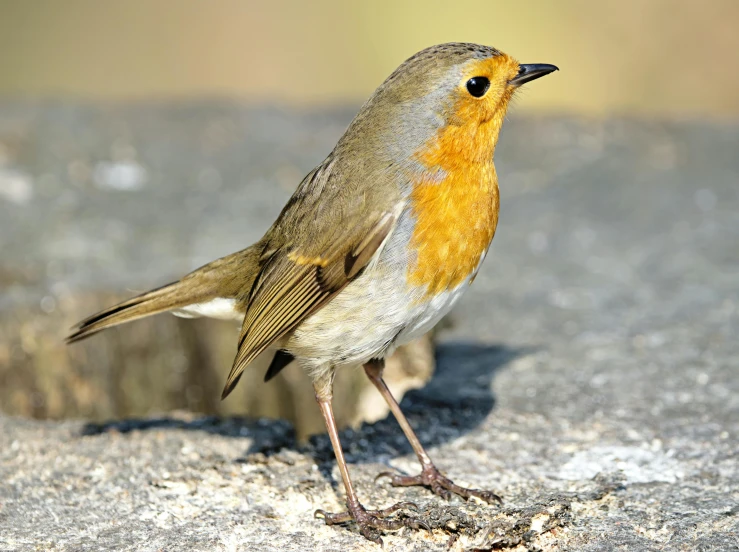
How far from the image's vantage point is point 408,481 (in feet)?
11.4

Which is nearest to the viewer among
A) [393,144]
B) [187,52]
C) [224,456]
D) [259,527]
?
[259,527]

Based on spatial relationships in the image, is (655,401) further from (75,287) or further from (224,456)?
(75,287)

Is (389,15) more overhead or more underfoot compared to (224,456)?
more overhead

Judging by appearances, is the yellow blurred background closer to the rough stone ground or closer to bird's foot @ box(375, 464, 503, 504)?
the rough stone ground

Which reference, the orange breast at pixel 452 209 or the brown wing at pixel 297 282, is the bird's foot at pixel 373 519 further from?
the orange breast at pixel 452 209

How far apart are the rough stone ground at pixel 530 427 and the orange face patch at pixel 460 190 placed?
798 millimetres

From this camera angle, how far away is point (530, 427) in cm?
383

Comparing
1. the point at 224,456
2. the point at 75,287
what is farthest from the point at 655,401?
the point at 75,287

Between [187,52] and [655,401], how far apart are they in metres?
7.07

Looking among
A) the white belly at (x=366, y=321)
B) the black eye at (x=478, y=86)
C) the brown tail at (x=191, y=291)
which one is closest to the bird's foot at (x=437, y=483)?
the white belly at (x=366, y=321)

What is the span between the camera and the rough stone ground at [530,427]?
10.3ft

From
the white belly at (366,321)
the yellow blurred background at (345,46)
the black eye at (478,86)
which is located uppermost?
the yellow blurred background at (345,46)

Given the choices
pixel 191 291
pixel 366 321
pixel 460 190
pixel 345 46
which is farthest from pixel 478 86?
pixel 345 46

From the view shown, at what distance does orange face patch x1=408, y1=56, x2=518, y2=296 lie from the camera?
326 centimetres
